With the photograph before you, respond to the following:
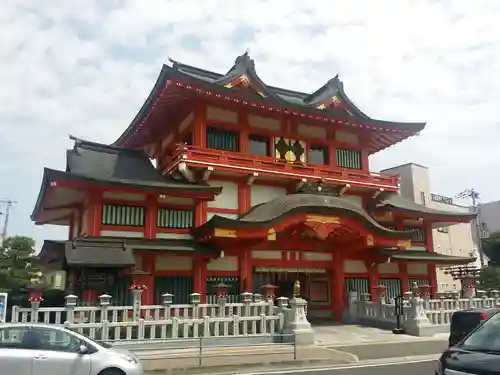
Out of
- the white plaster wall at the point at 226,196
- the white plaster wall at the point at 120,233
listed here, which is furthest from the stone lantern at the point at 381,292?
the white plaster wall at the point at 120,233

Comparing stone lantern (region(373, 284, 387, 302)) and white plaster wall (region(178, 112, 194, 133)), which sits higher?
white plaster wall (region(178, 112, 194, 133))

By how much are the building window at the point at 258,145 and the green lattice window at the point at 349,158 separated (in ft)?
14.6

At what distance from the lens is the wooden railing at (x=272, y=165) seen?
2162cm

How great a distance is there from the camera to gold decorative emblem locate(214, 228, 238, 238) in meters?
19.5

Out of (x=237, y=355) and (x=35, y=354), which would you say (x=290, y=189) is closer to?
(x=237, y=355)

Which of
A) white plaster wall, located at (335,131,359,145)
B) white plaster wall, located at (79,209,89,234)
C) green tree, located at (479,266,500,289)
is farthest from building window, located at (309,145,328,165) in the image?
green tree, located at (479,266,500,289)

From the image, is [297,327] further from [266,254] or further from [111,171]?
[111,171]

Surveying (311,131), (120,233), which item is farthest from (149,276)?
(311,131)

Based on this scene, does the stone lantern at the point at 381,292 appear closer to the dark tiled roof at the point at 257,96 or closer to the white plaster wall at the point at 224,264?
the white plaster wall at the point at 224,264

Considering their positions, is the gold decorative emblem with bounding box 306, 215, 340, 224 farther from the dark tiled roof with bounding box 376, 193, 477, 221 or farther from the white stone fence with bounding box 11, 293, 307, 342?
the dark tiled roof with bounding box 376, 193, 477, 221

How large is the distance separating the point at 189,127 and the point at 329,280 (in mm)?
10969

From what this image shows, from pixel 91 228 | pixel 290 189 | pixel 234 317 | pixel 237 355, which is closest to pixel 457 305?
pixel 290 189

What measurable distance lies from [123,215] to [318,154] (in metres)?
11.4

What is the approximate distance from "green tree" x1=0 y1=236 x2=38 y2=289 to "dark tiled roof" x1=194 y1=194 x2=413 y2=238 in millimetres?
15759
